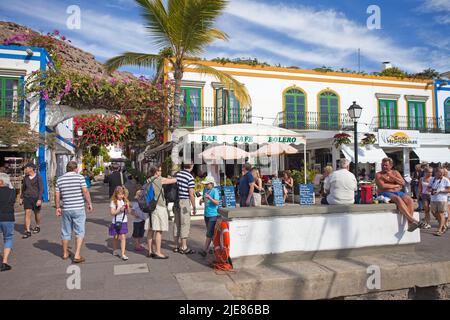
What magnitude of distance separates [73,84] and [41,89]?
5.55 ft

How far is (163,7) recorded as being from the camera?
33.6ft

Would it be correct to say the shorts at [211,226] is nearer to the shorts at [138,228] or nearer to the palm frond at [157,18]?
the shorts at [138,228]

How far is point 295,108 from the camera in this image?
1838cm

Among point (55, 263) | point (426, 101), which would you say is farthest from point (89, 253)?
point (426, 101)

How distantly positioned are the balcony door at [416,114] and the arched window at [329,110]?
521 centimetres

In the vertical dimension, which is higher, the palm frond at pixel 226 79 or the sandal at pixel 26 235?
the palm frond at pixel 226 79

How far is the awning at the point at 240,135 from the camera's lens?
1014 centimetres

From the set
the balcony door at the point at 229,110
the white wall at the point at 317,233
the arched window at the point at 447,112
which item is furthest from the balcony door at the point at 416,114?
the white wall at the point at 317,233

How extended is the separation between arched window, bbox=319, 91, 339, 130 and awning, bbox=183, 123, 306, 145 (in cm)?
824

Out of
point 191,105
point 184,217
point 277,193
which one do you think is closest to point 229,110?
point 191,105

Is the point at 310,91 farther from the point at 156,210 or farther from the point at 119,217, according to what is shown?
the point at 119,217

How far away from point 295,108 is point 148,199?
47.1 ft

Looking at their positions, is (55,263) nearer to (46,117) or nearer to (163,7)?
(163,7)

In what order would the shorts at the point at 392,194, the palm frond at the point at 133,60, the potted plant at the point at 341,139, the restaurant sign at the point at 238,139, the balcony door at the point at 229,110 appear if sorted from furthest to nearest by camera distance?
the balcony door at the point at 229,110 < the potted plant at the point at 341,139 < the palm frond at the point at 133,60 < the restaurant sign at the point at 238,139 < the shorts at the point at 392,194
